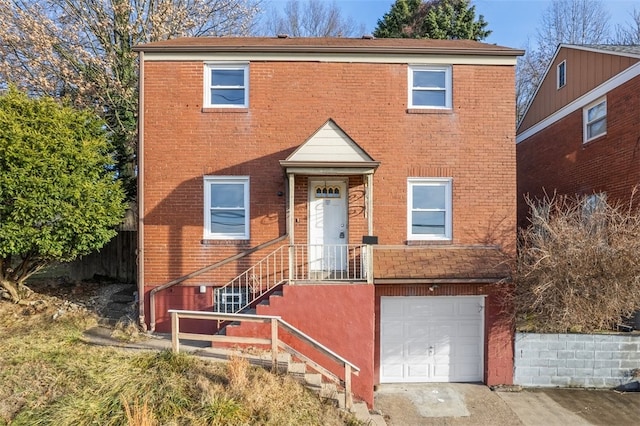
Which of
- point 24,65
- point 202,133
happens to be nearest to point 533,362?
point 202,133

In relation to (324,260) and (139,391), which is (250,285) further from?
Answer: (139,391)

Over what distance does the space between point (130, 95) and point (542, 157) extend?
15.7 metres

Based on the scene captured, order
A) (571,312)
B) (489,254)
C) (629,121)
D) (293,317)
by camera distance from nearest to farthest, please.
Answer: (293,317)
(571,312)
(489,254)
(629,121)

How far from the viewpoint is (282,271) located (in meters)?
8.36

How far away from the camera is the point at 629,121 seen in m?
9.54

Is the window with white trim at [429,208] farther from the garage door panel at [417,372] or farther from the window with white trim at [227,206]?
the window with white trim at [227,206]

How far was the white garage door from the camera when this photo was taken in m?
8.69

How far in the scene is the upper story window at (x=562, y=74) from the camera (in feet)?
41.1

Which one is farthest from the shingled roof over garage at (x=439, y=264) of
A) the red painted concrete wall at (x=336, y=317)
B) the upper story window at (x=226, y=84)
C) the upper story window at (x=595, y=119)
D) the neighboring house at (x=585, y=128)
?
the upper story window at (x=595, y=119)

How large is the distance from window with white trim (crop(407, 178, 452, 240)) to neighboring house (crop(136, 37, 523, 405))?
29mm

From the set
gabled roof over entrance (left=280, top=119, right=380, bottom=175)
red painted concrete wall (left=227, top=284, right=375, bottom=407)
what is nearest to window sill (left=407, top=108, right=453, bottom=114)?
gabled roof over entrance (left=280, top=119, right=380, bottom=175)


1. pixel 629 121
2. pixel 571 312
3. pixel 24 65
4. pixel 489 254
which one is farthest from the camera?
pixel 24 65

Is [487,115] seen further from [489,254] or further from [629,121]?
[629,121]

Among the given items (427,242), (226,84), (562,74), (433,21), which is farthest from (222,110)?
(433,21)
